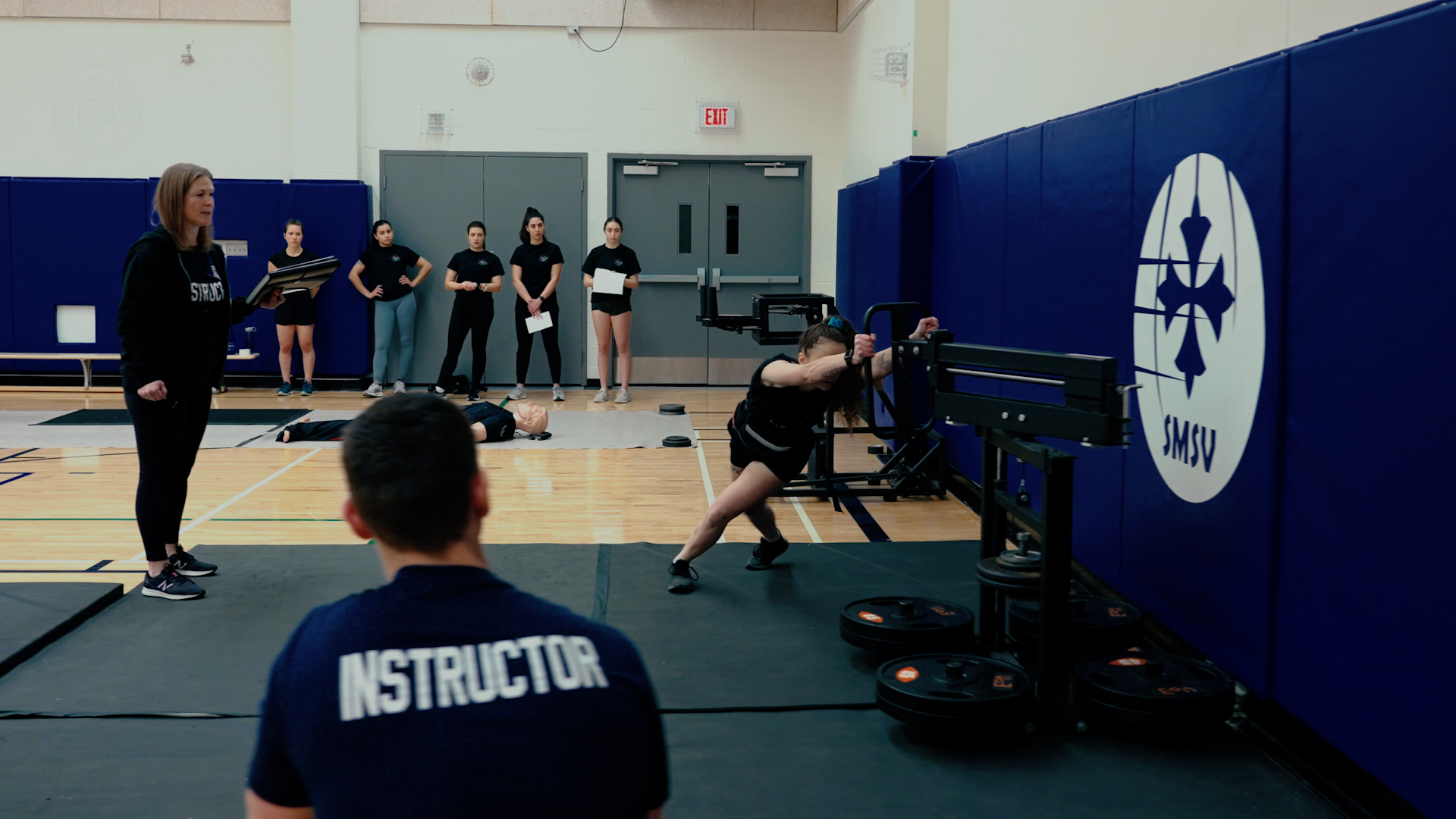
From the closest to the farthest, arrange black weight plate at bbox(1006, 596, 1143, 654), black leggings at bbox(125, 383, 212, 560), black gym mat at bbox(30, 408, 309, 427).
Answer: black weight plate at bbox(1006, 596, 1143, 654) → black leggings at bbox(125, 383, 212, 560) → black gym mat at bbox(30, 408, 309, 427)

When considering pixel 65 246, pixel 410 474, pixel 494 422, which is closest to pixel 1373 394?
pixel 410 474

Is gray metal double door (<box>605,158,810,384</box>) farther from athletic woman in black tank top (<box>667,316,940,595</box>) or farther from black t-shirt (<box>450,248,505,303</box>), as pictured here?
athletic woman in black tank top (<box>667,316,940,595</box>)

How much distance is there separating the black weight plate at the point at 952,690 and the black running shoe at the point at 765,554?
1468 millimetres

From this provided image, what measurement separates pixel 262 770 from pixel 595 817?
14.0 inches

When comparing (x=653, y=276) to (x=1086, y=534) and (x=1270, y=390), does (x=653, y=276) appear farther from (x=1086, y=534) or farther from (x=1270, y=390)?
(x=1270, y=390)

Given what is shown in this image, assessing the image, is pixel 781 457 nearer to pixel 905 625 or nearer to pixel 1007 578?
pixel 905 625

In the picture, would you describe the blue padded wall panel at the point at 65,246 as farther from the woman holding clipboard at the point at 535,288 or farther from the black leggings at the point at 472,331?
the woman holding clipboard at the point at 535,288

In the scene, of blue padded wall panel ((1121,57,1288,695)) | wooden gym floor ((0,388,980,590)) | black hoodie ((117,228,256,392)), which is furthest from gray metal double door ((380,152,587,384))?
blue padded wall panel ((1121,57,1288,695))

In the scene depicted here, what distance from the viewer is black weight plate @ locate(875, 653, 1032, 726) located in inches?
122

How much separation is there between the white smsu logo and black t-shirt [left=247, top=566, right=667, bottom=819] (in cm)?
261

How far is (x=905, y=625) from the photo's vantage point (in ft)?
12.2

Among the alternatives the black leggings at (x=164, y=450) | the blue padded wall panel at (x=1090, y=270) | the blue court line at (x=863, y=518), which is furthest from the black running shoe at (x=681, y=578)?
the black leggings at (x=164, y=450)

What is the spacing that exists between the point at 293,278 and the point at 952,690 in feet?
11.2

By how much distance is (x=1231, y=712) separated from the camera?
3207 millimetres
